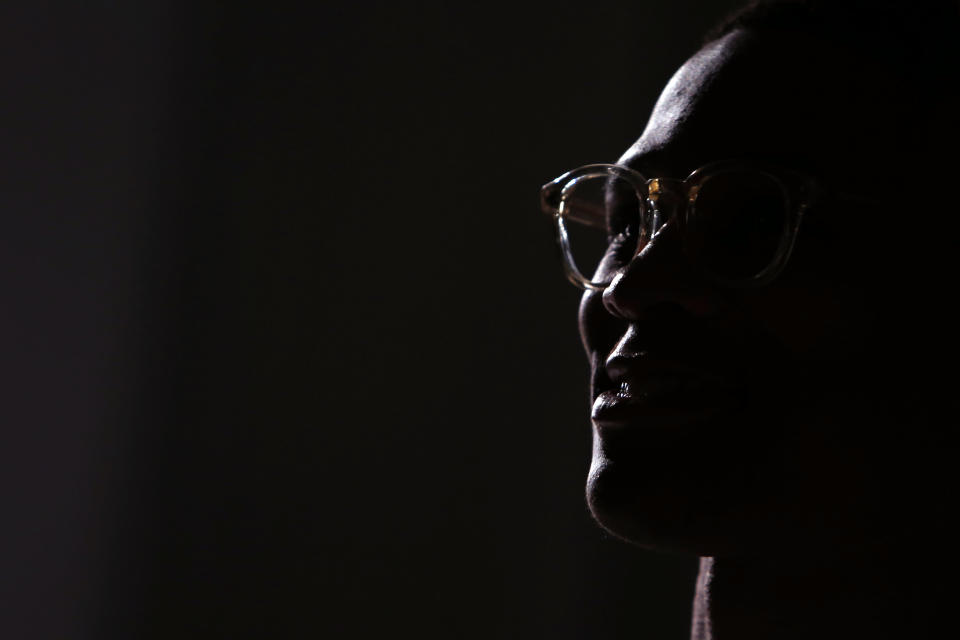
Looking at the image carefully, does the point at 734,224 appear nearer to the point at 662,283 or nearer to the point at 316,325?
the point at 662,283

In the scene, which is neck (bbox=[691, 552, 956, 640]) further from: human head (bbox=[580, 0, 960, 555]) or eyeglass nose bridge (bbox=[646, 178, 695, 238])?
eyeglass nose bridge (bbox=[646, 178, 695, 238])

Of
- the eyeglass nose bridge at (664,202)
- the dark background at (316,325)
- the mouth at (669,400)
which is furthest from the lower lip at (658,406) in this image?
the dark background at (316,325)

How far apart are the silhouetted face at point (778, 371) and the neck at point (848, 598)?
0.03 m

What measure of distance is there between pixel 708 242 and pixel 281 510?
1.00 metres

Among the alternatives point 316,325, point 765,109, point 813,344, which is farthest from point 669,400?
point 316,325

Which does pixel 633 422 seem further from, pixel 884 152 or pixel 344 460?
pixel 344 460

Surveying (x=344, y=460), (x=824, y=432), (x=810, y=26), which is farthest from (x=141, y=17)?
(x=824, y=432)

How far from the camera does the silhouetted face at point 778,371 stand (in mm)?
779

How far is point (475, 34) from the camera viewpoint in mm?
1775

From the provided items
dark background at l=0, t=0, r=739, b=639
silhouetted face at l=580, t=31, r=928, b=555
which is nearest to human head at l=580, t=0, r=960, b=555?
silhouetted face at l=580, t=31, r=928, b=555

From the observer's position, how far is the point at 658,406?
2.64 feet

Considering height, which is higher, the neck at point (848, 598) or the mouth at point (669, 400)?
the mouth at point (669, 400)

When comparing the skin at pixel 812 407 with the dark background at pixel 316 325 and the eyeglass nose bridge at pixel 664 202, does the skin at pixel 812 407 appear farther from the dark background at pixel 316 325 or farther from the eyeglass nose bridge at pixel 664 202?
the dark background at pixel 316 325

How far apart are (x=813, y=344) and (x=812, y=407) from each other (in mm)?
46
